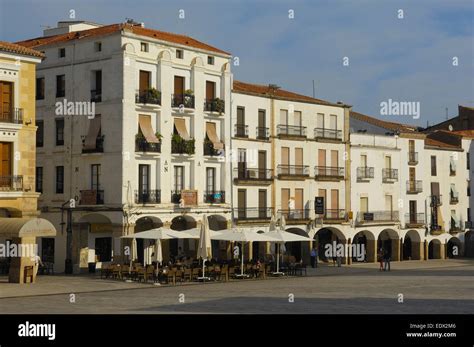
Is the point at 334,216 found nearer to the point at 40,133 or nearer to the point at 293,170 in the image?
the point at 293,170

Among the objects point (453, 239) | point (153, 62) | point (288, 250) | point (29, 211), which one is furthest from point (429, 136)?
point (29, 211)

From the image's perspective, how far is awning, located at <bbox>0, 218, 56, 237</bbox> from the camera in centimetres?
4197

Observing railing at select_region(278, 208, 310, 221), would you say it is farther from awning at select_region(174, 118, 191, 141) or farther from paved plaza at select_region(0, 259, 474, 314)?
paved plaza at select_region(0, 259, 474, 314)

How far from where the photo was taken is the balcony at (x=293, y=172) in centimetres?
6341

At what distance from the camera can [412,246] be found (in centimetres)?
7556

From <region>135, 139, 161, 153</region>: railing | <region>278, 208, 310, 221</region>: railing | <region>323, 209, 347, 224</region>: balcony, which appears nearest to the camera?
<region>135, 139, 161, 153</region>: railing

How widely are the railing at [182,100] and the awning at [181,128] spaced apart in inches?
38.8

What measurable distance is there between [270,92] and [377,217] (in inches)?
556

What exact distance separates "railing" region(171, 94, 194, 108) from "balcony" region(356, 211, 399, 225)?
767 inches

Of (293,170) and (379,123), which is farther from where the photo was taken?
(379,123)

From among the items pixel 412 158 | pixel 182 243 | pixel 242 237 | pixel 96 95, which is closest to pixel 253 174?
pixel 182 243

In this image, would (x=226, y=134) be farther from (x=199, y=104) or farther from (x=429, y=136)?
(x=429, y=136)

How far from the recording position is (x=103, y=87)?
53594 millimetres

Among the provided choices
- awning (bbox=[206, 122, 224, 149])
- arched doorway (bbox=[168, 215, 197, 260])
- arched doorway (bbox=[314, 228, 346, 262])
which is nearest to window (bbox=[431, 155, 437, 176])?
arched doorway (bbox=[314, 228, 346, 262])
